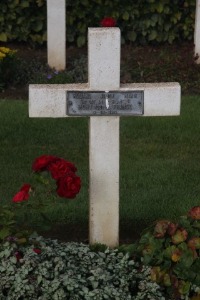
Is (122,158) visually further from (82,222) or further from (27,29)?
(27,29)

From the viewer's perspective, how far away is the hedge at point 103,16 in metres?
12.7

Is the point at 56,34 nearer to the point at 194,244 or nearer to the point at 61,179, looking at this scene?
the point at 61,179

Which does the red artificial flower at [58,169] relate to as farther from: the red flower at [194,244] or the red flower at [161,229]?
the red flower at [194,244]

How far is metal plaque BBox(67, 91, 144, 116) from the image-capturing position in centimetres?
614

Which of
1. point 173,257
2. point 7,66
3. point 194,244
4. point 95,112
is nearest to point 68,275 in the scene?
point 173,257

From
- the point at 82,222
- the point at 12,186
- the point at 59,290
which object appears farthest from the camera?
the point at 12,186

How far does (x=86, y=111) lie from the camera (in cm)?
614

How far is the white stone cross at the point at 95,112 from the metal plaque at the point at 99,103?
17 mm

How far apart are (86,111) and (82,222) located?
1.05 meters

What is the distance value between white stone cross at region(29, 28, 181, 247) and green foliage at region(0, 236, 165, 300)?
0.43 meters

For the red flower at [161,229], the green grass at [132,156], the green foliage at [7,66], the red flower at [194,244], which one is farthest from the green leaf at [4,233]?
the green foliage at [7,66]

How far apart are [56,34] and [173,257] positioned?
259 inches

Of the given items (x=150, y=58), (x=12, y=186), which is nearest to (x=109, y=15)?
(x=150, y=58)

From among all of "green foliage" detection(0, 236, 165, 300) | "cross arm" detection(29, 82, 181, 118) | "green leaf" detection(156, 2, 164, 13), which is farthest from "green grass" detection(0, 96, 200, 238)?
"green leaf" detection(156, 2, 164, 13)
